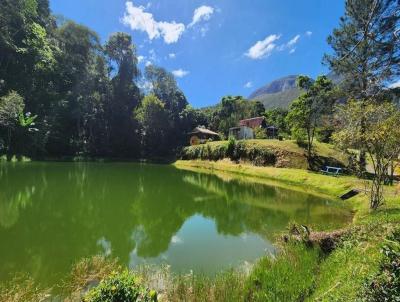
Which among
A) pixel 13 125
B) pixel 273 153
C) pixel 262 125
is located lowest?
pixel 273 153

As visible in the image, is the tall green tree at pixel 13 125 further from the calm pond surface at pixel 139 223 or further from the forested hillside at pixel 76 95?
the calm pond surface at pixel 139 223

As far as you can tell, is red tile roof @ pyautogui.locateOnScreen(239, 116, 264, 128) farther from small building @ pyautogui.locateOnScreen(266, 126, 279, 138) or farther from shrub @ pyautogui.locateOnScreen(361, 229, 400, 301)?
shrub @ pyautogui.locateOnScreen(361, 229, 400, 301)

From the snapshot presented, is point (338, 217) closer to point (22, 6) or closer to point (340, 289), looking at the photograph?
point (340, 289)

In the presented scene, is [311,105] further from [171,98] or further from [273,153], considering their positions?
[171,98]

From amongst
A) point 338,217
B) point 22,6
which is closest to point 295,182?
point 338,217

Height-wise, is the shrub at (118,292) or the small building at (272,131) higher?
the small building at (272,131)

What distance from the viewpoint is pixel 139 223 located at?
1338 centimetres

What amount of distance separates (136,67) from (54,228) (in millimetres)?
56162

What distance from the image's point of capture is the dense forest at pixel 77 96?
42.8 metres

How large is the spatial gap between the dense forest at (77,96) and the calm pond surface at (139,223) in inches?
1005

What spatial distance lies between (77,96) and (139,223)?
47.5 metres

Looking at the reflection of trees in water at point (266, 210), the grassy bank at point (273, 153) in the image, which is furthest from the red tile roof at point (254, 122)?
the reflection of trees in water at point (266, 210)

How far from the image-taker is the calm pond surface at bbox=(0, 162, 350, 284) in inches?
364

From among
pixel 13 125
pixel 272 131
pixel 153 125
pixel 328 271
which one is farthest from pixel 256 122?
pixel 328 271
